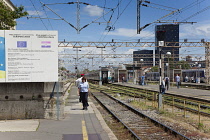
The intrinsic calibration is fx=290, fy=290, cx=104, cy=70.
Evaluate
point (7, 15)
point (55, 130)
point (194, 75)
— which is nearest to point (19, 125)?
point (55, 130)

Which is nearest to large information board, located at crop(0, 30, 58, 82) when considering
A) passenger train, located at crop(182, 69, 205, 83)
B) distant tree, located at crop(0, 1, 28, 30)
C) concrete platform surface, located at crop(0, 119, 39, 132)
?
concrete platform surface, located at crop(0, 119, 39, 132)

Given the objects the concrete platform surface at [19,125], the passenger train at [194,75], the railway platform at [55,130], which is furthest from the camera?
the passenger train at [194,75]

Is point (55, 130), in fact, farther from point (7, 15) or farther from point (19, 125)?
point (7, 15)

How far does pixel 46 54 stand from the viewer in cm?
984

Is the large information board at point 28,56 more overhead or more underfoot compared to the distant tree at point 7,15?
more underfoot

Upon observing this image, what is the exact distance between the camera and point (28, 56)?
9695mm

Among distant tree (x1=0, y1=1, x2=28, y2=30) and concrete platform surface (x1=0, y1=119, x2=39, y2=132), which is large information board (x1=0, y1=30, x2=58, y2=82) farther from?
distant tree (x1=0, y1=1, x2=28, y2=30)

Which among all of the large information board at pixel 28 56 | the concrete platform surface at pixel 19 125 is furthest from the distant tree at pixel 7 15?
the concrete platform surface at pixel 19 125

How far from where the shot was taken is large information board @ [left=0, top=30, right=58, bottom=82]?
9.57 metres

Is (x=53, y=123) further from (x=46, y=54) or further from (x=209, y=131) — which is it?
(x=209, y=131)

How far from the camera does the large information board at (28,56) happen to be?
9.57 m

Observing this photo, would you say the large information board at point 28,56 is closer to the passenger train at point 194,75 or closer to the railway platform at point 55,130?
the railway platform at point 55,130

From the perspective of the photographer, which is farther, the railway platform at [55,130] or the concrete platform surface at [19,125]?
the concrete platform surface at [19,125]

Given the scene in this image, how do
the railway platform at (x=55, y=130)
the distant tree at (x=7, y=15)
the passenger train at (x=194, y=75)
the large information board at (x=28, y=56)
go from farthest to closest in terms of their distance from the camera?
1. the passenger train at (x=194, y=75)
2. the distant tree at (x=7, y=15)
3. the large information board at (x=28, y=56)
4. the railway platform at (x=55, y=130)
